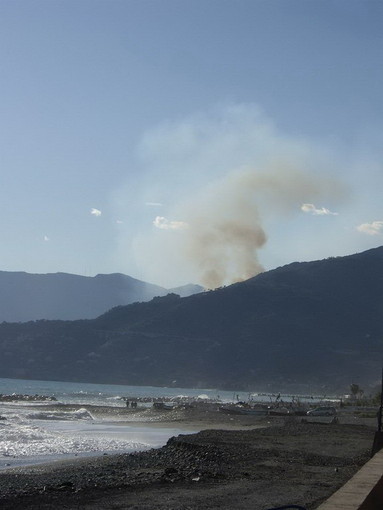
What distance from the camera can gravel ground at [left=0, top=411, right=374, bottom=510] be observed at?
17250 millimetres

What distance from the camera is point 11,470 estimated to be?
84.7 ft

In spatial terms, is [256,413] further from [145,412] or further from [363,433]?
[363,433]

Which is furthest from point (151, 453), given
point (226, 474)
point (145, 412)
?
point (145, 412)

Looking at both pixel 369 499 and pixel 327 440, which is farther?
pixel 327 440

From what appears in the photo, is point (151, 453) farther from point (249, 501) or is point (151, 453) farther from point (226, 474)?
point (249, 501)

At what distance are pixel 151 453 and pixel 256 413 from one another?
4475 centimetres

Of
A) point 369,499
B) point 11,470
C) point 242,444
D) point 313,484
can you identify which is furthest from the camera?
point 242,444

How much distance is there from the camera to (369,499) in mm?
10094

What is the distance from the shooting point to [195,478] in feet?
68.1

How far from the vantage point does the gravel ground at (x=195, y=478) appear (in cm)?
1725

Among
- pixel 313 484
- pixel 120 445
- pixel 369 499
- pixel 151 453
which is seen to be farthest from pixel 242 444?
pixel 369 499

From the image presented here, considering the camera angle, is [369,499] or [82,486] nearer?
[369,499]

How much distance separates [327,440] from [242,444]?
17.5 ft

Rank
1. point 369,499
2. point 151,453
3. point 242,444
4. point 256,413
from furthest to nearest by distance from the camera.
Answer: point 256,413 → point 242,444 → point 151,453 → point 369,499
